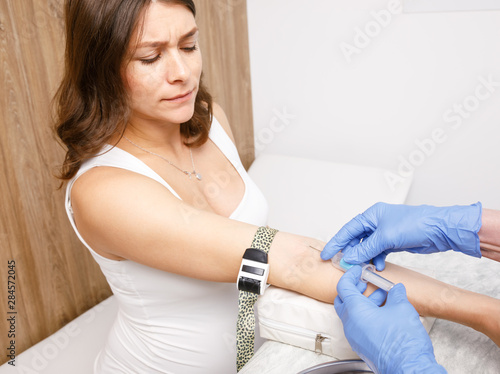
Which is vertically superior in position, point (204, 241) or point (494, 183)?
point (204, 241)

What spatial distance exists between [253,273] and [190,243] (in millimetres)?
154

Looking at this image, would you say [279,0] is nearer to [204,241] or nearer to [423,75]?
[423,75]

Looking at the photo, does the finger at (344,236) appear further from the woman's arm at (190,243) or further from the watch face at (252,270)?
the watch face at (252,270)

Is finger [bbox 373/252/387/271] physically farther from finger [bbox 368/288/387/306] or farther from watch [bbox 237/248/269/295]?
watch [bbox 237/248/269/295]

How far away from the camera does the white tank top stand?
115 centimetres

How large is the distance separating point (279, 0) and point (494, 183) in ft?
3.90

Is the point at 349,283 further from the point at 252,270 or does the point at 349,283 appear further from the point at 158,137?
the point at 158,137

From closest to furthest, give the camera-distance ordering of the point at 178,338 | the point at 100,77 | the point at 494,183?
the point at 100,77 → the point at 178,338 → the point at 494,183

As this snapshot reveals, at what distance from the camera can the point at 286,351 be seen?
3.11ft

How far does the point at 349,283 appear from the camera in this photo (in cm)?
94

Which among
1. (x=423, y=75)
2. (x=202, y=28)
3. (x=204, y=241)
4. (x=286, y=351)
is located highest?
(x=202, y=28)

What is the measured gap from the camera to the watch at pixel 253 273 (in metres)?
0.97

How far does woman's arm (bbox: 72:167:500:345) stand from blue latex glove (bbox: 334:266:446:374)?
0.35 feet

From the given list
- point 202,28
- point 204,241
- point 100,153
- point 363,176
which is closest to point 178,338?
point 204,241
